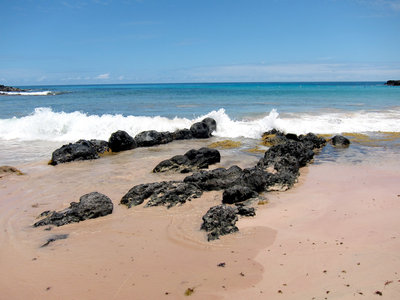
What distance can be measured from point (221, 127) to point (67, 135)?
8.34 metres

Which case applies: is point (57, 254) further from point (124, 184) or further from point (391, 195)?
point (391, 195)

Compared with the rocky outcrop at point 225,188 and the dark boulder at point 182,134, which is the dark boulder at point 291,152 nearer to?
the rocky outcrop at point 225,188

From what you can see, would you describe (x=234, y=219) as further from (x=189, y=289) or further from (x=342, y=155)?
(x=342, y=155)

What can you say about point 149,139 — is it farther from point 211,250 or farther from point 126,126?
point 211,250

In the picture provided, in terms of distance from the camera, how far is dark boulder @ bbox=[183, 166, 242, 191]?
800 cm

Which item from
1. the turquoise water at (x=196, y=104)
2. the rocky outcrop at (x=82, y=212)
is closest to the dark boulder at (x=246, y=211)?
the rocky outcrop at (x=82, y=212)

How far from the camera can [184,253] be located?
16.6 feet

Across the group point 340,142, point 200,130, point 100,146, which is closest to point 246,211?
point 100,146

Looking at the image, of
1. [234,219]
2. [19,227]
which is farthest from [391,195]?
[19,227]

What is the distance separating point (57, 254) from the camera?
16.9 ft

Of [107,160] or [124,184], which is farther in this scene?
[107,160]

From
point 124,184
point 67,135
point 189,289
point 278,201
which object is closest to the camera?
point 189,289

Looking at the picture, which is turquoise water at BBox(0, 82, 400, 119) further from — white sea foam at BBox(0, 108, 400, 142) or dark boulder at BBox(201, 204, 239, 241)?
dark boulder at BBox(201, 204, 239, 241)

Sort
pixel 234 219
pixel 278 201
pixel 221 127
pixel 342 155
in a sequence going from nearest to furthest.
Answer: pixel 234 219
pixel 278 201
pixel 342 155
pixel 221 127
